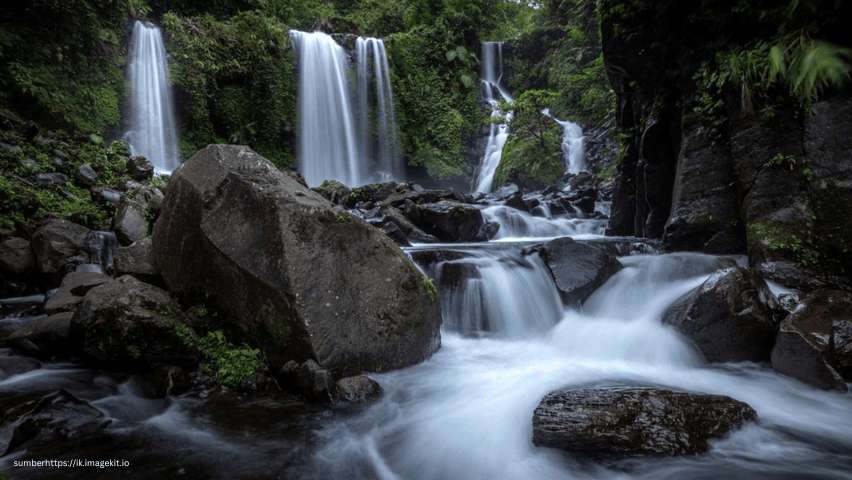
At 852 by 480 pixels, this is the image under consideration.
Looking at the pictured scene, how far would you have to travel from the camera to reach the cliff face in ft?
16.2

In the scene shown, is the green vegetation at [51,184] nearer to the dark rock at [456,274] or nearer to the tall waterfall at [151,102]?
the tall waterfall at [151,102]

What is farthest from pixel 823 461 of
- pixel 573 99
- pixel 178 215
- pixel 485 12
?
pixel 485 12

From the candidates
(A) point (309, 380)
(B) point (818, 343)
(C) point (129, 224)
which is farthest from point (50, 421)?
(B) point (818, 343)

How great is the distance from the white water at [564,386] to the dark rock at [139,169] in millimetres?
9810

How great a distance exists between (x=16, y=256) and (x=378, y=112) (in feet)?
55.1

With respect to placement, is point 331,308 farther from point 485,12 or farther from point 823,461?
point 485,12

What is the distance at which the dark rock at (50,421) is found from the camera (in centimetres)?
267

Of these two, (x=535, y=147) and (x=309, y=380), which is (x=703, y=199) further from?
(x=535, y=147)

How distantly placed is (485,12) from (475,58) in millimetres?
4184

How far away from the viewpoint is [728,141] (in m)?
6.29

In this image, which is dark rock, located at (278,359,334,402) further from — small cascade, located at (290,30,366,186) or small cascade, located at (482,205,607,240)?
small cascade, located at (290,30,366,186)

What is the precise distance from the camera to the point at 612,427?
276 cm

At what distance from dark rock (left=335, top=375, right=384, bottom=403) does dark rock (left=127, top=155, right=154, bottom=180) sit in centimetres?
1006

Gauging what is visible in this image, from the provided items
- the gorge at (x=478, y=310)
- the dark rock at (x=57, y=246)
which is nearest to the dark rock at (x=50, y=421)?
the gorge at (x=478, y=310)
